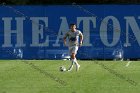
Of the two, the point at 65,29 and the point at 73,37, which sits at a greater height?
the point at 73,37

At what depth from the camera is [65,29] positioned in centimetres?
3816

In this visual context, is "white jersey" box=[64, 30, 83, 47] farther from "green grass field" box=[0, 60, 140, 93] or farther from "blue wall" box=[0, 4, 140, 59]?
"blue wall" box=[0, 4, 140, 59]

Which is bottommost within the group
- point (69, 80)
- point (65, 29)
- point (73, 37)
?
point (69, 80)

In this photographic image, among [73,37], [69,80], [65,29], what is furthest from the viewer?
[65,29]

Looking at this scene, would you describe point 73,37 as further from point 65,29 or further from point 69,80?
point 65,29

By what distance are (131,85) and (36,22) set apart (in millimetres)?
18528

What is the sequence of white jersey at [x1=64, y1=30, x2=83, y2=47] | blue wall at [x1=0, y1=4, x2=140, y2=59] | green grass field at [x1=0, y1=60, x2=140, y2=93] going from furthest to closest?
blue wall at [x1=0, y1=4, x2=140, y2=59], white jersey at [x1=64, y1=30, x2=83, y2=47], green grass field at [x1=0, y1=60, x2=140, y2=93]

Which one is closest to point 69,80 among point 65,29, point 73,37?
point 73,37

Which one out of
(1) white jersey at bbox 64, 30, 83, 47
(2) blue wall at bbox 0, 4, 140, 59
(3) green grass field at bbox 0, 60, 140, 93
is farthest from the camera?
(2) blue wall at bbox 0, 4, 140, 59

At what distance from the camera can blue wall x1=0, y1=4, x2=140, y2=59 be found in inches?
1479

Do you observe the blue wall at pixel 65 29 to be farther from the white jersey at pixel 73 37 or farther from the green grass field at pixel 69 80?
the white jersey at pixel 73 37

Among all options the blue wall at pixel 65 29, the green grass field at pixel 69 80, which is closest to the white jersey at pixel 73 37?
the green grass field at pixel 69 80

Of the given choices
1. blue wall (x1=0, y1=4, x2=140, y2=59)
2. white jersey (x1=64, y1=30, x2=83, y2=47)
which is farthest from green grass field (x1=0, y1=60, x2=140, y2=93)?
blue wall (x1=0, y1=4, x2=140, y2=59)

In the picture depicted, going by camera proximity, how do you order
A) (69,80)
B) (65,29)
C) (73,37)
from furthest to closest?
(65,29), (73,37), (69,80)
